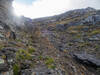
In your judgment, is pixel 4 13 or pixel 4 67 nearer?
pixel 4 67

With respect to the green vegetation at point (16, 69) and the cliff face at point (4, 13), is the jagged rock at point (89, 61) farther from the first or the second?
the cliff face at point (4, 13)

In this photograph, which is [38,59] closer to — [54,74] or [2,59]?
[54,74]

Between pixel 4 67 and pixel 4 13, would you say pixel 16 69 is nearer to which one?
pixel 4 67

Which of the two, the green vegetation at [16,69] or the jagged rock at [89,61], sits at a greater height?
the green vegetation at [16,69]

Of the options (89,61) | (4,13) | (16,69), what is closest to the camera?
(16,69)

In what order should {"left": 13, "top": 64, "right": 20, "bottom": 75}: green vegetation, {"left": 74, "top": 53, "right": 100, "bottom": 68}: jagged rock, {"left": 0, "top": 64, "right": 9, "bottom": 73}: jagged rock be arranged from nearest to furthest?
1. {"left": 0, "top": 64, "right": 9, "bottom": 73}: jagged rock
2. {"left": 13, "top": 64, "right": 20, "bottom": 75}: green vegetation
3. {"left": 74, "top": 53, "right": 100, "bottom": 68}: jagged rock

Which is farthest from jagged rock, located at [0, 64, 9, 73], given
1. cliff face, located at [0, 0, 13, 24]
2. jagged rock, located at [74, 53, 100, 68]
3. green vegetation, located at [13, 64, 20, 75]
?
cliff face, located at [0, 0, 13, 24]

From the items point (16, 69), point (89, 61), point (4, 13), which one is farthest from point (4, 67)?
point (4, 13)

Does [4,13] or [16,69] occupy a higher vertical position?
[4,13]

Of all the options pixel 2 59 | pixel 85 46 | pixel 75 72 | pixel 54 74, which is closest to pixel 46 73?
pixel 54 74

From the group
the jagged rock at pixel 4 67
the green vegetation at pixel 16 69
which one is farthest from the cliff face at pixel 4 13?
the jagged rock at pixel 4 67

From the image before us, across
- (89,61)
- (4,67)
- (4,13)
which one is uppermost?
(4,13)

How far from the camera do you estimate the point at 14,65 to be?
235 inches

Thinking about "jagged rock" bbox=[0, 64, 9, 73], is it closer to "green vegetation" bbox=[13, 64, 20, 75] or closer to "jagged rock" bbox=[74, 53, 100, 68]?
"green vegetation" bbox=[13, 64, 20, 75]
